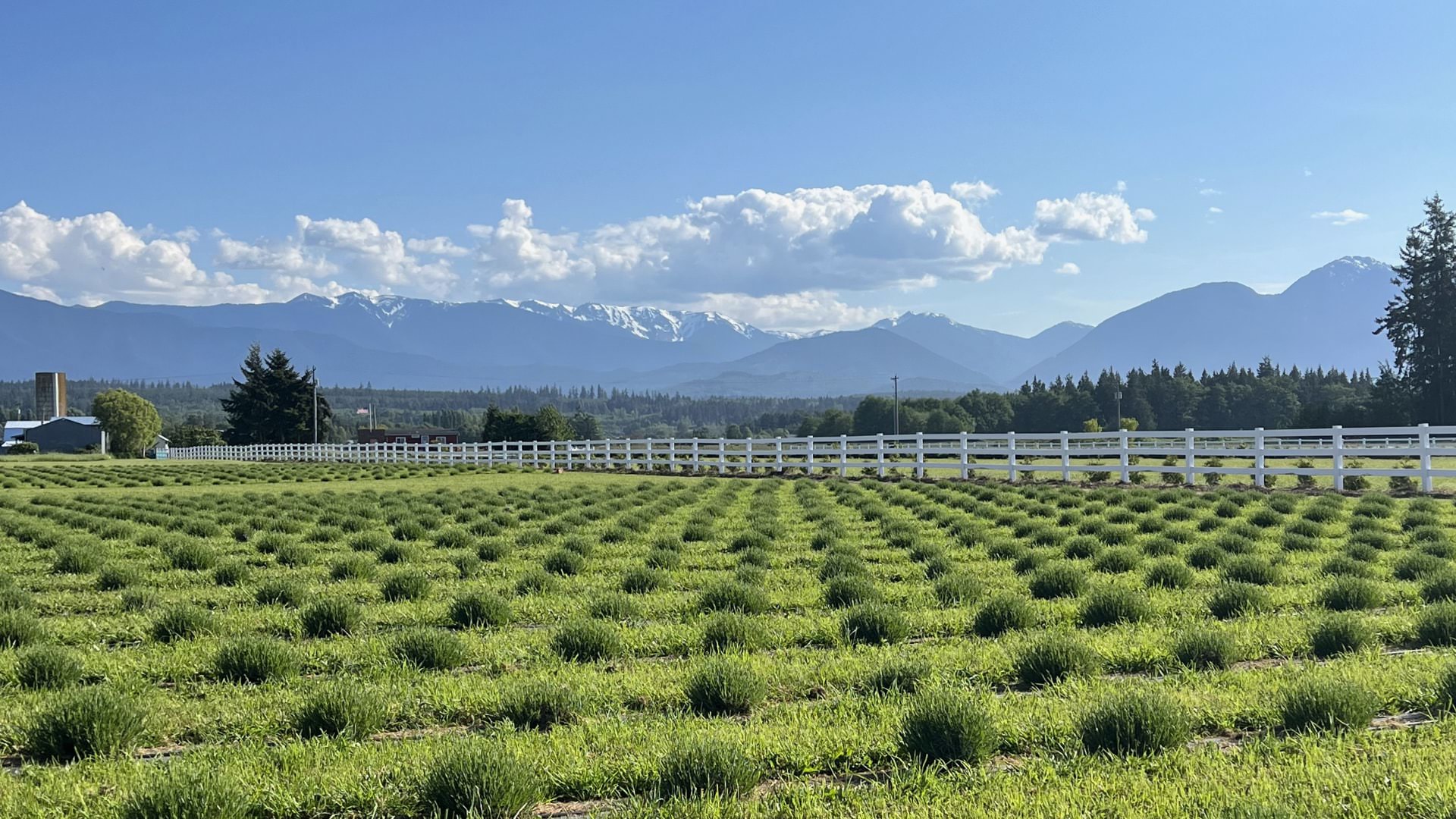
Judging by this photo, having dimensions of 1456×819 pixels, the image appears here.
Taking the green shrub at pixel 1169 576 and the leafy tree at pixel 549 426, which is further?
the leafy tree at pixel 549 426

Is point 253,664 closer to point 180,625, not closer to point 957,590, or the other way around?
point 180,625

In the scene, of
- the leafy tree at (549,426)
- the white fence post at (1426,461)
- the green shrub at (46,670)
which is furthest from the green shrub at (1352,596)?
the leafy tree at (549,426)

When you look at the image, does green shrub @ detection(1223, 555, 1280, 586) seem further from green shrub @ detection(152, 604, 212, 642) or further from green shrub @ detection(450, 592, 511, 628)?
green shrub @ detection(152, 604, 212, 642)

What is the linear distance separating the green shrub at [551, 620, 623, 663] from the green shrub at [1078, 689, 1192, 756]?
2.99 m

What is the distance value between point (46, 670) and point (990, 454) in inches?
964

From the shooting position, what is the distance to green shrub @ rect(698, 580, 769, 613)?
807 cm

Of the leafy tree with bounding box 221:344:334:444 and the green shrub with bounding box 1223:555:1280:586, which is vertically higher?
the leafy tree with bounding box 221:344:334:444

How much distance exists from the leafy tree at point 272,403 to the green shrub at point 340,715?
348 feet

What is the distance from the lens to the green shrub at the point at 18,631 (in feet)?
22.9

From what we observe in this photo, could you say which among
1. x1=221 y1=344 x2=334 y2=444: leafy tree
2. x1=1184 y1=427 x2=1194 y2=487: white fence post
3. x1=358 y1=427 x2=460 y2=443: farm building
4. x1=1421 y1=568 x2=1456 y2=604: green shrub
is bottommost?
x1=358 y1=427 x2=460 y2=443: farm building

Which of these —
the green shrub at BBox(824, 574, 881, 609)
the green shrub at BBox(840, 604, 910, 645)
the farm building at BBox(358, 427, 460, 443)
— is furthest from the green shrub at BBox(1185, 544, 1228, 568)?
the farm building at BBox(358, 427, 460, 443)

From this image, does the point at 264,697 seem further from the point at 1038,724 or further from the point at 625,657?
the point at 1038,724

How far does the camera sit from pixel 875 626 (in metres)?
7.02

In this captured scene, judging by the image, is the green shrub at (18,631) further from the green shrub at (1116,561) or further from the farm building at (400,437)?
the farm building at (400,437)
